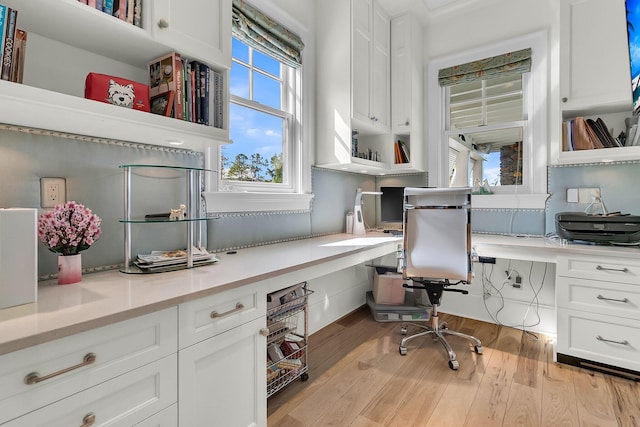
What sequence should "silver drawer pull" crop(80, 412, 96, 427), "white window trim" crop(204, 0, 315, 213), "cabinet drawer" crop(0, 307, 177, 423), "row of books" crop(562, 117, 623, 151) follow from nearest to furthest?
"cabinet drawer" crop(0, 307, 177, 423) < "silver drawer pull" crop(80, 412, 96, 427) < "white window trim" crop(204, 0, 315, 213) < "row of books" crop(562, 117, 623, 151)

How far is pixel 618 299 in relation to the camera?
76.3 inches

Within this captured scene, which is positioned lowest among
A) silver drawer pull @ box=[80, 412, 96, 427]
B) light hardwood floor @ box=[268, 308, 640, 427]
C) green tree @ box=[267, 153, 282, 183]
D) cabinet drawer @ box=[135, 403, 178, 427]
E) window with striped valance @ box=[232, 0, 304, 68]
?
light hardwood floor @ box=[268, 308, 640, 427]

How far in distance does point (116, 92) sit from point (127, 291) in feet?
2.44

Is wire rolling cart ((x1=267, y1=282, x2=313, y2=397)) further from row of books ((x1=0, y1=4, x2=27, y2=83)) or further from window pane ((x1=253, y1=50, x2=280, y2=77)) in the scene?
window pane ((x1=253, y1=50, x2=280, y2=77))

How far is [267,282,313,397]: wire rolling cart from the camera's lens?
1.75 m

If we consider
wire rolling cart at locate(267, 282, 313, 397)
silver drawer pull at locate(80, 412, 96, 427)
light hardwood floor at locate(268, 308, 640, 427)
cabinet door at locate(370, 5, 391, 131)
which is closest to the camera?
silver drawer pull at locate(80, 412, 96, 427)

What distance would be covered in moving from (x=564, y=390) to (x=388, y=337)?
3.71 feet

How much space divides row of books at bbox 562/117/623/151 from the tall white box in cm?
311

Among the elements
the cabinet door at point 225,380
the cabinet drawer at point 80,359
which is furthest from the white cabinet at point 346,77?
the cabinet drawer at point 80,359

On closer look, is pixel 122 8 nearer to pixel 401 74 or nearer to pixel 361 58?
pixel 361 58

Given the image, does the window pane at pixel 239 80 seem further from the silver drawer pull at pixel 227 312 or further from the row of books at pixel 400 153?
the row of books at pixel 400 153

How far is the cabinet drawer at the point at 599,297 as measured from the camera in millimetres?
1907

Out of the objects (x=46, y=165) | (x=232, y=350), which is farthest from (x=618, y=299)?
(x=46, y=165)

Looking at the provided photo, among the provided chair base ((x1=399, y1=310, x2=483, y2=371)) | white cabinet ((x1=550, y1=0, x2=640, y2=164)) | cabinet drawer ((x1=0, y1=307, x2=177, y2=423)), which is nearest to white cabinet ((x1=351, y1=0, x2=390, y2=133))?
white cabinet ((x1=550, y1=0, x2=640, y2=164))
